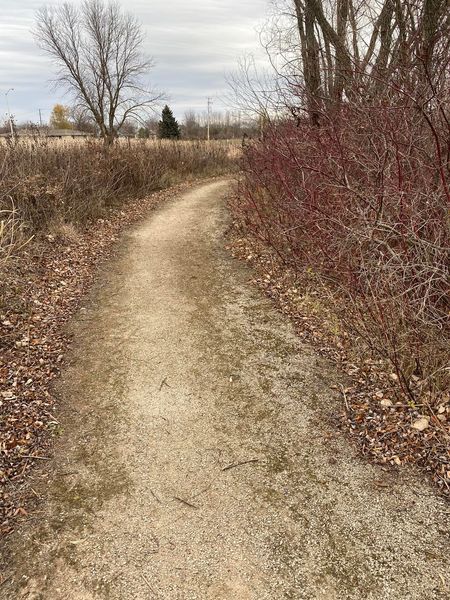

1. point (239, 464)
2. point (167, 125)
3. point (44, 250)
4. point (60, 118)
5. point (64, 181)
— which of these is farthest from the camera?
point (60, 118)

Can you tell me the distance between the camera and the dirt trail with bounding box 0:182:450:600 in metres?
2.32

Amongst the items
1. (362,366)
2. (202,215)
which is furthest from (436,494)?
(202,215)

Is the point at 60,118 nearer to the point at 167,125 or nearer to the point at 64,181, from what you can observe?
the point at 167,125

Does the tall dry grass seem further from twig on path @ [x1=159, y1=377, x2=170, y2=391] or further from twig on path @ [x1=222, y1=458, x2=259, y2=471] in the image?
twig on path @ [x1=222, y1=458, x2=259, y2=471]

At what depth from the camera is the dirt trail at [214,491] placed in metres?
2.32

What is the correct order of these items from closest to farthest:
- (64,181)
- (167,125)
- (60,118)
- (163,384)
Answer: (163,384), (64,181), (167,125), (60,118)

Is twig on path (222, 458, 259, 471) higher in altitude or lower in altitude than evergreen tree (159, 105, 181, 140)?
lower

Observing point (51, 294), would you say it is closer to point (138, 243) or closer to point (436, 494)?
point (138, 243)

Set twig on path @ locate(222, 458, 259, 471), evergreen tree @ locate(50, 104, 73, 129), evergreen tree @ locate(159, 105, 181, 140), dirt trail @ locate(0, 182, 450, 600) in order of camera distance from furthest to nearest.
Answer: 1. evergreen tree @ locate(50, 104, 73, 129)
2. evergreen tree @ locate(159, 105, 181, 140)
3. twig on path @ locate(222, 458, 259, 471)
4. dirt trail @ locate(0, 182, 450, 600)

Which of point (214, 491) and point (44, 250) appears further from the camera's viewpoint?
point (44, 250)

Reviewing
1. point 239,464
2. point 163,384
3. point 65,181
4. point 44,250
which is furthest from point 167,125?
point 239,464

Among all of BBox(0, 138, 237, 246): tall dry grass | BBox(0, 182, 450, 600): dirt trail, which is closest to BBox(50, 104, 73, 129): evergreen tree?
BBox(0, 138, 237, 246): tall dry grass

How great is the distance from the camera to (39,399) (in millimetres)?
3795

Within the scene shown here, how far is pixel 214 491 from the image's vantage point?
9.41 ft
